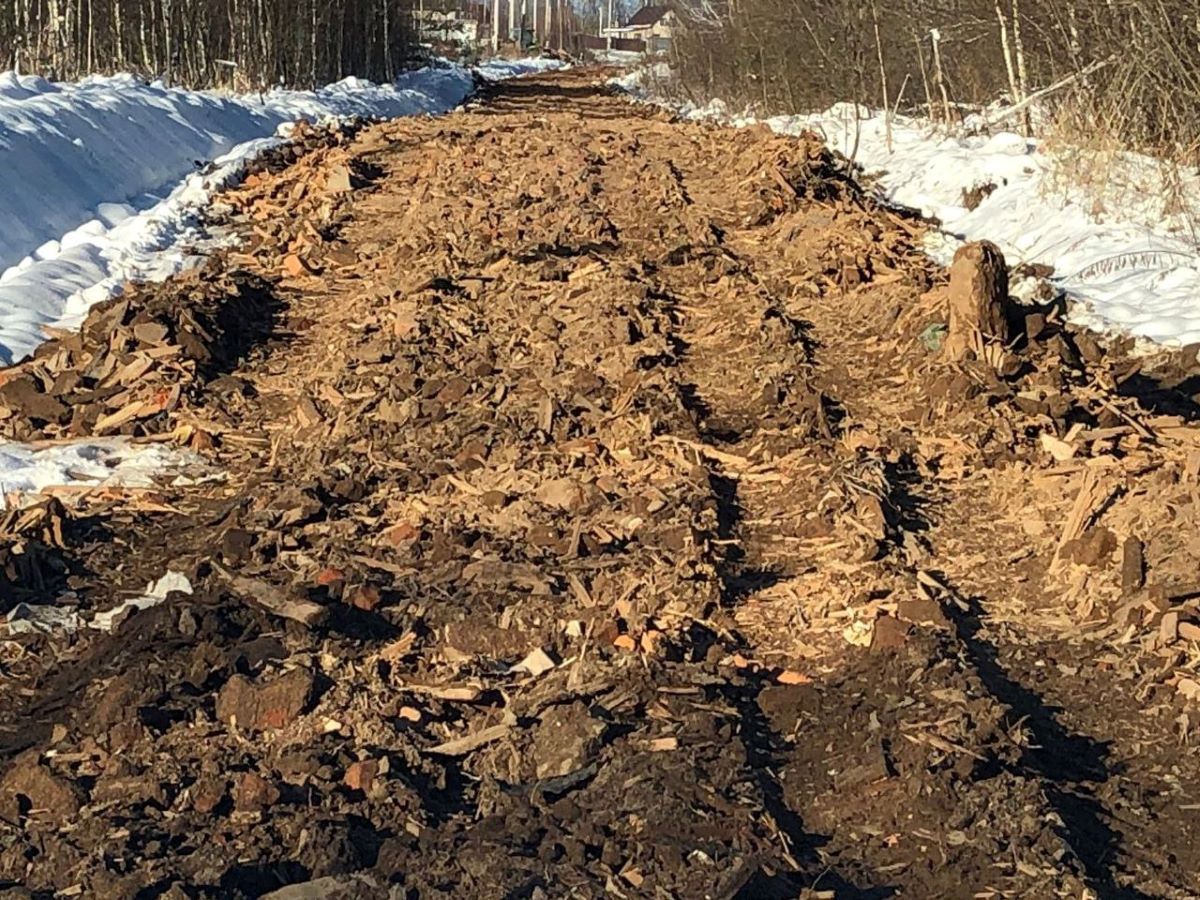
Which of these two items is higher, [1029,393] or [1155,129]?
[1155,129]

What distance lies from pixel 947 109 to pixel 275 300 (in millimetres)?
11205

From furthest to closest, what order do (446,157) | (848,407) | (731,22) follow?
(731,22) → (446,157) → (848,407)

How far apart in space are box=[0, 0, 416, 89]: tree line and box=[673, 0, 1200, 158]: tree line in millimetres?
8278

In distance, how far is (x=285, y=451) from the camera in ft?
21.7

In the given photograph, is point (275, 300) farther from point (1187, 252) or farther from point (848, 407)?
point (1187, 252)

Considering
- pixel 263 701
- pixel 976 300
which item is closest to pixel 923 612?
pixel 263 701

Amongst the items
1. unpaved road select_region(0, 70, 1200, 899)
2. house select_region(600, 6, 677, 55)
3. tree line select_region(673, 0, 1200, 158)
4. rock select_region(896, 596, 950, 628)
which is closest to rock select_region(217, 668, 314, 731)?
unpaved road select_region(0, 70, 1200, 899)

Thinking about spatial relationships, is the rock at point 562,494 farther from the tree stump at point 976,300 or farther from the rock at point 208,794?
the tree stump at point 976,300

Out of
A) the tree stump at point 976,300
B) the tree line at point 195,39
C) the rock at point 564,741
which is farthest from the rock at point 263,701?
the tree line at point 195,39

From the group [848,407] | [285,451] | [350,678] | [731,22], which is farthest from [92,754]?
[731,22]

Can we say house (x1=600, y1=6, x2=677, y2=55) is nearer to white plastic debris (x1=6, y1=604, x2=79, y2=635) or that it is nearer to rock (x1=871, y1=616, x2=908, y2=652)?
white plastic debris (x1=6, y1=604, x2=79, y2=635)

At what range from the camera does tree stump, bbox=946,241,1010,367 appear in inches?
291

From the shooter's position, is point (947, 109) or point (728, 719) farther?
point (947, 109)

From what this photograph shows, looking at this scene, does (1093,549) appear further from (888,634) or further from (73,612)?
(73,612)
